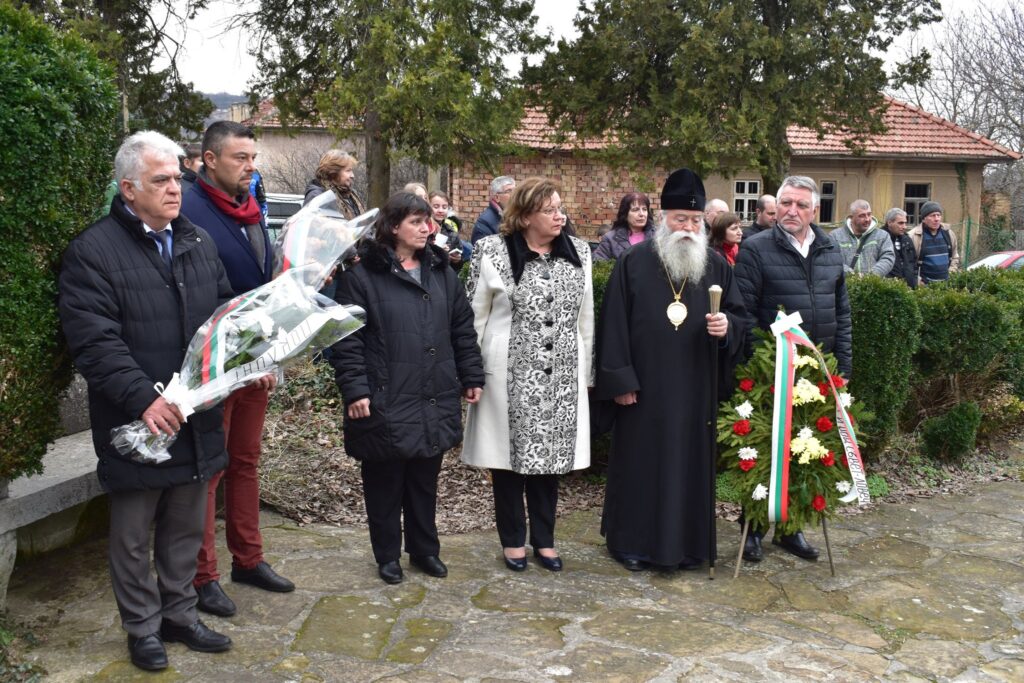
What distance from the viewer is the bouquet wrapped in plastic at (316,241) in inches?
168

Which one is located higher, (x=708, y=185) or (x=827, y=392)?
(x=708, y=185)

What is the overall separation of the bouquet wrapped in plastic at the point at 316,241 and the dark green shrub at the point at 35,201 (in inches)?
31.9

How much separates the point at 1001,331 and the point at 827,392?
3.46 m

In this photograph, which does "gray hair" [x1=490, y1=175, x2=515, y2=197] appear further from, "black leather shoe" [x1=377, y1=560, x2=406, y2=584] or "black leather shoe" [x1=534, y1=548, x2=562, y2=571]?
"black leather shoe" [x1=377, y1=560, x2=406, y2=584]

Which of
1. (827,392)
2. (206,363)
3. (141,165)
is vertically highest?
(141,165)

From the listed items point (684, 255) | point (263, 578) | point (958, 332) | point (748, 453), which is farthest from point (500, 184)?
point (263, 578)

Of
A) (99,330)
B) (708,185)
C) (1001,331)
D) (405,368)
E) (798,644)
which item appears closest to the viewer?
(99,330)

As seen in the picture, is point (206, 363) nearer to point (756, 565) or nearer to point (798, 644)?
point (798, 644)

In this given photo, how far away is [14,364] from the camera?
12.2 ft

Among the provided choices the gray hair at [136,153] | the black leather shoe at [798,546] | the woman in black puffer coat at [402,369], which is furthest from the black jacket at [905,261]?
the gray hair at [136,153]

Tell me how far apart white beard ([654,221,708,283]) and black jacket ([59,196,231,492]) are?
246 cm

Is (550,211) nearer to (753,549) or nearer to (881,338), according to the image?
(753,549)

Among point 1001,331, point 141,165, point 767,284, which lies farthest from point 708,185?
point 141,165

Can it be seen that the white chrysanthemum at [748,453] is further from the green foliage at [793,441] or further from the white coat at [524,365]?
the white coat at [524,365]
